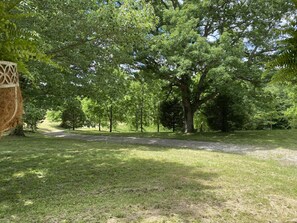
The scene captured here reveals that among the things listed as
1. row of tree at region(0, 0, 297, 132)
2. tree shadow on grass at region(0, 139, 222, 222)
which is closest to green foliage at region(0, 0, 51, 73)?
row of tree at region(0, 0, 297, 132)

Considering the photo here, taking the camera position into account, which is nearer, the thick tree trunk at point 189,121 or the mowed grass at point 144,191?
the mowed grass at point 144,191

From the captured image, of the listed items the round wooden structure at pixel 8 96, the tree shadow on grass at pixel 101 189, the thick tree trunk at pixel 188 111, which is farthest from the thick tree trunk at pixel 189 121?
the round wooden structure at pixel 8 96

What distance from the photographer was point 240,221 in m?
2.91

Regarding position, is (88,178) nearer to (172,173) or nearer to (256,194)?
(172,173)

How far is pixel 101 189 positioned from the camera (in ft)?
13.1

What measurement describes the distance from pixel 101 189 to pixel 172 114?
1511 cm

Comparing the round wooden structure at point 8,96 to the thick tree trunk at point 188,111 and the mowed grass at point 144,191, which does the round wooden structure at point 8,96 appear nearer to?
the mowed grass at point 144,191

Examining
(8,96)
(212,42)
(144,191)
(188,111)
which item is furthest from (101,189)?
(188,111)

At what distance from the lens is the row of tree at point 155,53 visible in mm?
2131

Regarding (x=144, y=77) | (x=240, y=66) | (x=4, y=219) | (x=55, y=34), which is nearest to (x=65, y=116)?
(x=144, y=77)

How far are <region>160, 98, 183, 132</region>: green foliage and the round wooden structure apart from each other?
17.2 metres

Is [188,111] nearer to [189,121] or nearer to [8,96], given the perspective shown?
[189,121]

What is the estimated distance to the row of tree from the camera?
213 cm

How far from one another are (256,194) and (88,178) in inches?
113
